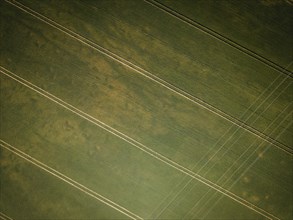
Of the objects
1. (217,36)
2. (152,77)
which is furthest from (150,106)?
(217,36)

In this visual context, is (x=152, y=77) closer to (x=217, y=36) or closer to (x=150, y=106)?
(x=150, y=106)

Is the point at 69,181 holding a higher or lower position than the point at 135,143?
lower

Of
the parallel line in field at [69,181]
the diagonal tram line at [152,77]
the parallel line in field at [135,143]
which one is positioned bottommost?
Answer: the parallel line in field at [69,181]

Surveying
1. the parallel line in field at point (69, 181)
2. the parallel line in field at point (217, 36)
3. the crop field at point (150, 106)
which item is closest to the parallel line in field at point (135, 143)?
the crop field at point (150, 106)

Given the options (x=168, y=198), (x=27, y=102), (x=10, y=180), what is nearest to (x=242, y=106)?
(x=168, y=198)

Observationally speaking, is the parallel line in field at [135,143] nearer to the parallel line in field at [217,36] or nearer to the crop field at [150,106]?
the crop field at [150,106]

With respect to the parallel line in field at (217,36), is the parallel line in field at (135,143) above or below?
below

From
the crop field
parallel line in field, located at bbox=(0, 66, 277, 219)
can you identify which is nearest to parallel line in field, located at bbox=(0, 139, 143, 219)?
the crop field
